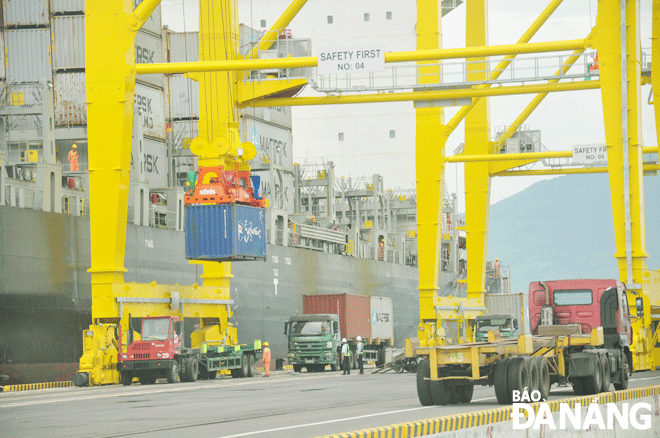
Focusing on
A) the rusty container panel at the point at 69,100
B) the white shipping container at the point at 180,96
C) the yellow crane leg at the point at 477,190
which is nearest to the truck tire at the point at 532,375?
the rusty container panel at the point at 69,100

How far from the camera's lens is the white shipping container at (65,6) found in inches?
1400

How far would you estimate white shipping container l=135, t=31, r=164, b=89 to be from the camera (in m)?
39.4

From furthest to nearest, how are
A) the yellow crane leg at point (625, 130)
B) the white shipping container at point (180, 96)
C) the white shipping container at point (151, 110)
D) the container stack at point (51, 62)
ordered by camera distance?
the white shipping container at point (180, 96) → the white shipping container at point (151, 110) → the container stack at point (51, 62) → the yellow crane leg at point (625, 130)

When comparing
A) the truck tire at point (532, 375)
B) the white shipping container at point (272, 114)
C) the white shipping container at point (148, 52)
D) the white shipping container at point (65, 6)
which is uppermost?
the white shipping container at point (65, 6)

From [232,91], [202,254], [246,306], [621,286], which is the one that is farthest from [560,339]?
[246,306]

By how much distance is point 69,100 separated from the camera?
3525 centimetres

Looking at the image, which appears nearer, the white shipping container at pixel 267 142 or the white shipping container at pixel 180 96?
the white shipping container at pixel 180 96

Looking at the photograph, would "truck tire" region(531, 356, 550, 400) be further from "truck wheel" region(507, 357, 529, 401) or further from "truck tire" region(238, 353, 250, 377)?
"truck tire" region(238, 353, 250, 377)

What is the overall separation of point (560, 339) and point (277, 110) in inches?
1429

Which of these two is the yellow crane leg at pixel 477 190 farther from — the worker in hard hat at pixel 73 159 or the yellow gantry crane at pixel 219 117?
the worker in hard hat at pixel 73 159

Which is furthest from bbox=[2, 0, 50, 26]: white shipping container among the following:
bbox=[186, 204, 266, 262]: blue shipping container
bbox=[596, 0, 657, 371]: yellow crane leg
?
bbox=[596, 0, 657, 371]: yellow crane leg

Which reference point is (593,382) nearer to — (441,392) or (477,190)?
(441,392)

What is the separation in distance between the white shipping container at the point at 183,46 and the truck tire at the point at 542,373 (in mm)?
31932

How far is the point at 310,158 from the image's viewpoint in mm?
72125
